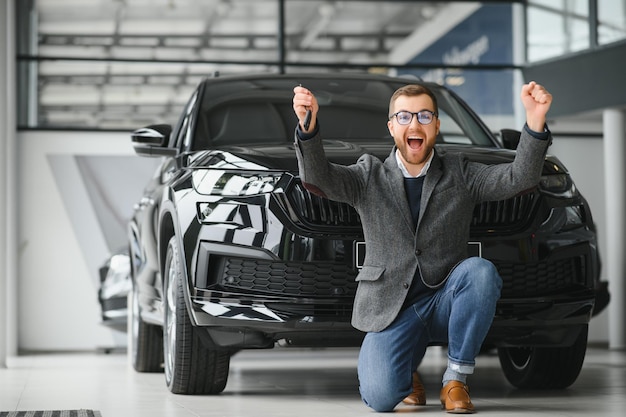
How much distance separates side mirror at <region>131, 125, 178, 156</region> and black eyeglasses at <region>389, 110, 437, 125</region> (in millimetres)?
2130

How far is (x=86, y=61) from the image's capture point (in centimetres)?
1301

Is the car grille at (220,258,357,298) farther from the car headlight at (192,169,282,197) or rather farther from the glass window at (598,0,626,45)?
the glass window at (598,0,626,45)

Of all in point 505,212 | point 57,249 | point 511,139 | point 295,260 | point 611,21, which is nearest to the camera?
point 295,260

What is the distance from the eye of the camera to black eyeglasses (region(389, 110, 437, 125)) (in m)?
4.81

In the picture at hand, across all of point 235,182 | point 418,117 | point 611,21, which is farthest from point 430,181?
point 611,21

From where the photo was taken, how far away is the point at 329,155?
5449mm

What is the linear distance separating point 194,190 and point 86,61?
7846 millimetres

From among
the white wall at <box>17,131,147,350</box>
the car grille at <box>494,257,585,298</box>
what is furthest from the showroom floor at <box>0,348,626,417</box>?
the white wall at <box>17,131,147,350</box>

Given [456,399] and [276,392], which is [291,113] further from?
[456,399]

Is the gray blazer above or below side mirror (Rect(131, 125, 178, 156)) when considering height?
below

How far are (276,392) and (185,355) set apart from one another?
0.79 metres

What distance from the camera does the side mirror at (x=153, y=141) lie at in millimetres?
6703

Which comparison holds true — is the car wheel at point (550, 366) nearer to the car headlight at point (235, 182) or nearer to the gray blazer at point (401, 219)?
the gray blazer at point (401, 219)

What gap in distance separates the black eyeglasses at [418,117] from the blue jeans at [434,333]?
1.90 feet
